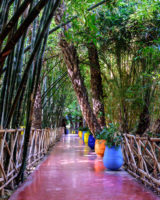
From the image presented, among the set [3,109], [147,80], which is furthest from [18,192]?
[147,80]

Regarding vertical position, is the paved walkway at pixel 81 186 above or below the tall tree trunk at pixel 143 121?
below

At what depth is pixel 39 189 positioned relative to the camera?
10.8 ft

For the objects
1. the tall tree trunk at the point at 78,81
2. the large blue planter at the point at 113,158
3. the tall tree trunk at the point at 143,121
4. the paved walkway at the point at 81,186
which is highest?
the tall tree trunk at the point at 78,81

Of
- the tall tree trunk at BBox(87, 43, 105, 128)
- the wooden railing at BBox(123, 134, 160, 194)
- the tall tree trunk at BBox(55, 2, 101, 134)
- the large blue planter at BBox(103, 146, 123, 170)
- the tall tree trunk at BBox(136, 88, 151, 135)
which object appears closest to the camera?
the wooden railing at BBox(123, 134, 160, 194)

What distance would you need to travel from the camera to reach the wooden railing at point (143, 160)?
3114 mm

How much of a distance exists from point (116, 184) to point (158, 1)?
3.88 m

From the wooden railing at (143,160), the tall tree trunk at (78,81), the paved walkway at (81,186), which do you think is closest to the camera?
the paved walkway at (81,186)

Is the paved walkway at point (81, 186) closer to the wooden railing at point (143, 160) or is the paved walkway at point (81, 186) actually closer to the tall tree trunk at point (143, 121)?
the wooden railing at point (143, 160)

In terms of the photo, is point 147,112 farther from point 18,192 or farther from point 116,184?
point 18,192

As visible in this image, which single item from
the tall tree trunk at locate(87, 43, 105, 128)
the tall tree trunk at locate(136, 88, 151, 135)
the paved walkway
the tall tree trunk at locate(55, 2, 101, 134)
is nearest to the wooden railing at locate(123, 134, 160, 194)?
the paved walkway

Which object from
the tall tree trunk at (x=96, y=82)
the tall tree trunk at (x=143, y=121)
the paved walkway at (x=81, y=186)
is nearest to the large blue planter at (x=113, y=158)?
the paved walkway at (x=81, y=186)

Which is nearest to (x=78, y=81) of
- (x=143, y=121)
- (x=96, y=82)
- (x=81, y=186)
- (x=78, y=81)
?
(x=78, y=81)

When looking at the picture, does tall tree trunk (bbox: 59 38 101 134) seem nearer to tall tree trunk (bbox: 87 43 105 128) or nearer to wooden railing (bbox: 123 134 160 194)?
tall tree trunk (bbox: 87 43 105 128)

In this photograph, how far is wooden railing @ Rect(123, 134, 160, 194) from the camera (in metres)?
3.11
